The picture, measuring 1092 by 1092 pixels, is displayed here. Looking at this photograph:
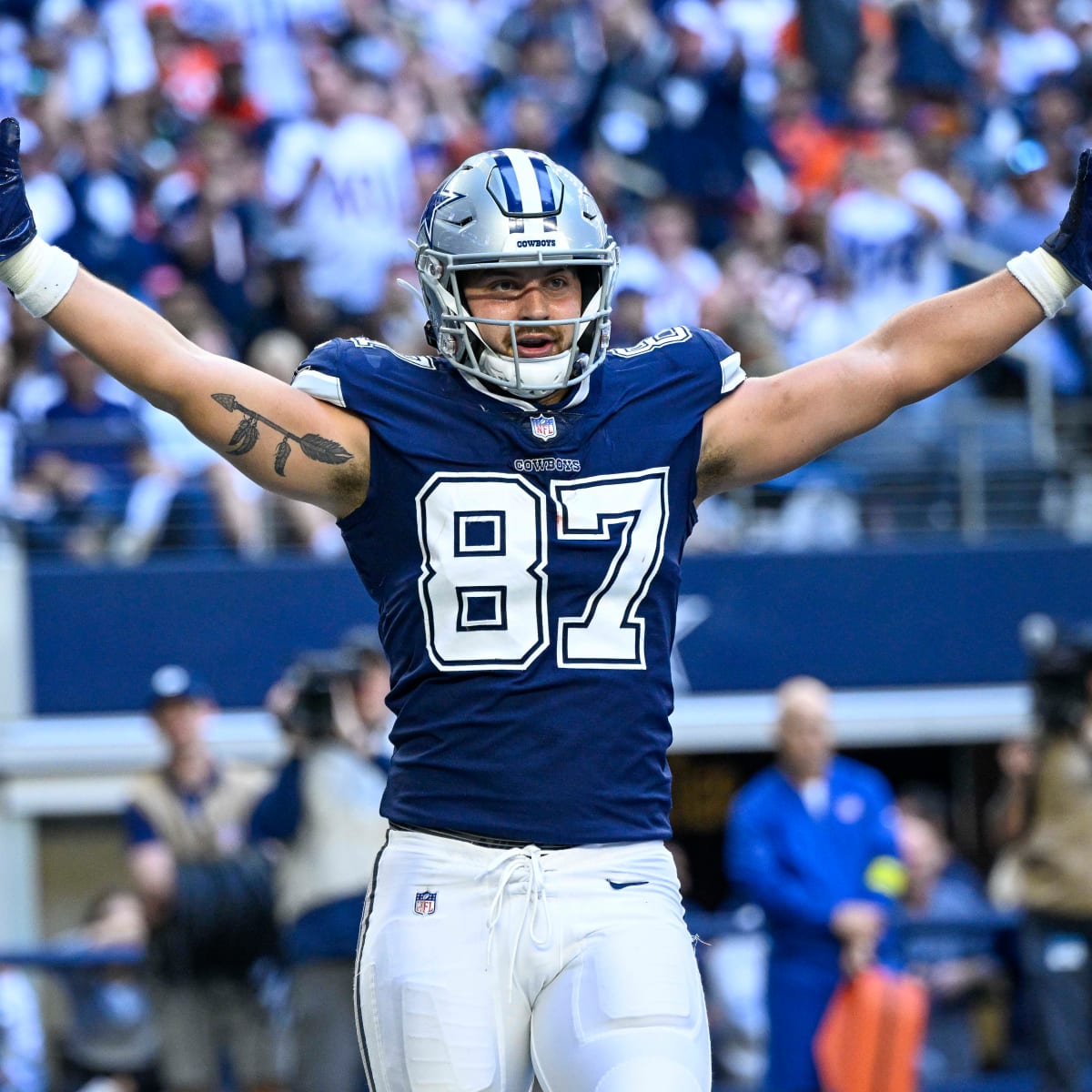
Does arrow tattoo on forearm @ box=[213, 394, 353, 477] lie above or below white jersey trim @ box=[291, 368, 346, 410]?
below

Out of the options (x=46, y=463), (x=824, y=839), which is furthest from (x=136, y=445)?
(x=824, y=839)

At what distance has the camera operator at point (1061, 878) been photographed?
7.21 m

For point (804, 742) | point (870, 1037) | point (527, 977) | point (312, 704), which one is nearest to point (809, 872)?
point (804, 742)

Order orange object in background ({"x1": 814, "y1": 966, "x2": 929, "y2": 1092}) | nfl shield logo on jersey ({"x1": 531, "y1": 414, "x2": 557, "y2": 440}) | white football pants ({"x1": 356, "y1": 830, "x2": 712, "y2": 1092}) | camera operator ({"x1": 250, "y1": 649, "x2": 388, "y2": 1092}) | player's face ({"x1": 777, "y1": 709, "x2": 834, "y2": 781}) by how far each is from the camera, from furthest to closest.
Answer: player's face ({"x1": 777, "y1": 709, "x2": 834, "y2": 781}) → orange object in background ({"x1": 814, "y1": 966, "x2": 929, "y2": 1092}) → camera operator ({"x1": 250, "y1": 649, "x2": 388, "y2": 1092}) → nfl shield logo on jersey ({"x1": 531, "y1": 414, "x2": 557, "y2": 440}) → white football pants ({"x1": 356, "y1": 830, "x2": 712, "y2": 1092})

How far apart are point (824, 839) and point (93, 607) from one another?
341cm

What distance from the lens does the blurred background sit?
896 cm

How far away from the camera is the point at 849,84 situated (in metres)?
12.5

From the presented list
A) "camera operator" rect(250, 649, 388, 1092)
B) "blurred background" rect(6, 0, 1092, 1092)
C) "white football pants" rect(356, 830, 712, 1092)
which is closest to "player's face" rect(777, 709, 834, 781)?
"blurred background" rect(6, 0, 1092, 1092)

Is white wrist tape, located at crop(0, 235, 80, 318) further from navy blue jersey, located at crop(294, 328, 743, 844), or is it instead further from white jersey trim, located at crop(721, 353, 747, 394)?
white jersey trim, located at crop(721, 353, 747, 394)

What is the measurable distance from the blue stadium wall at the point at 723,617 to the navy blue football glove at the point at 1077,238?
567 centimetres

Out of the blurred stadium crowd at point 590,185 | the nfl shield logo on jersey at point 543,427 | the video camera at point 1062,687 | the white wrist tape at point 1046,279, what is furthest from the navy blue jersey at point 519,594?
the blurred stadium crowd at point 590,185

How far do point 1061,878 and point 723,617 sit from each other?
2.54m

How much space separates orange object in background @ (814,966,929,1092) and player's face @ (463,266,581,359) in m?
4.18

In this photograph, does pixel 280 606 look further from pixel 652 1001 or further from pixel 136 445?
pixel 652 1001
